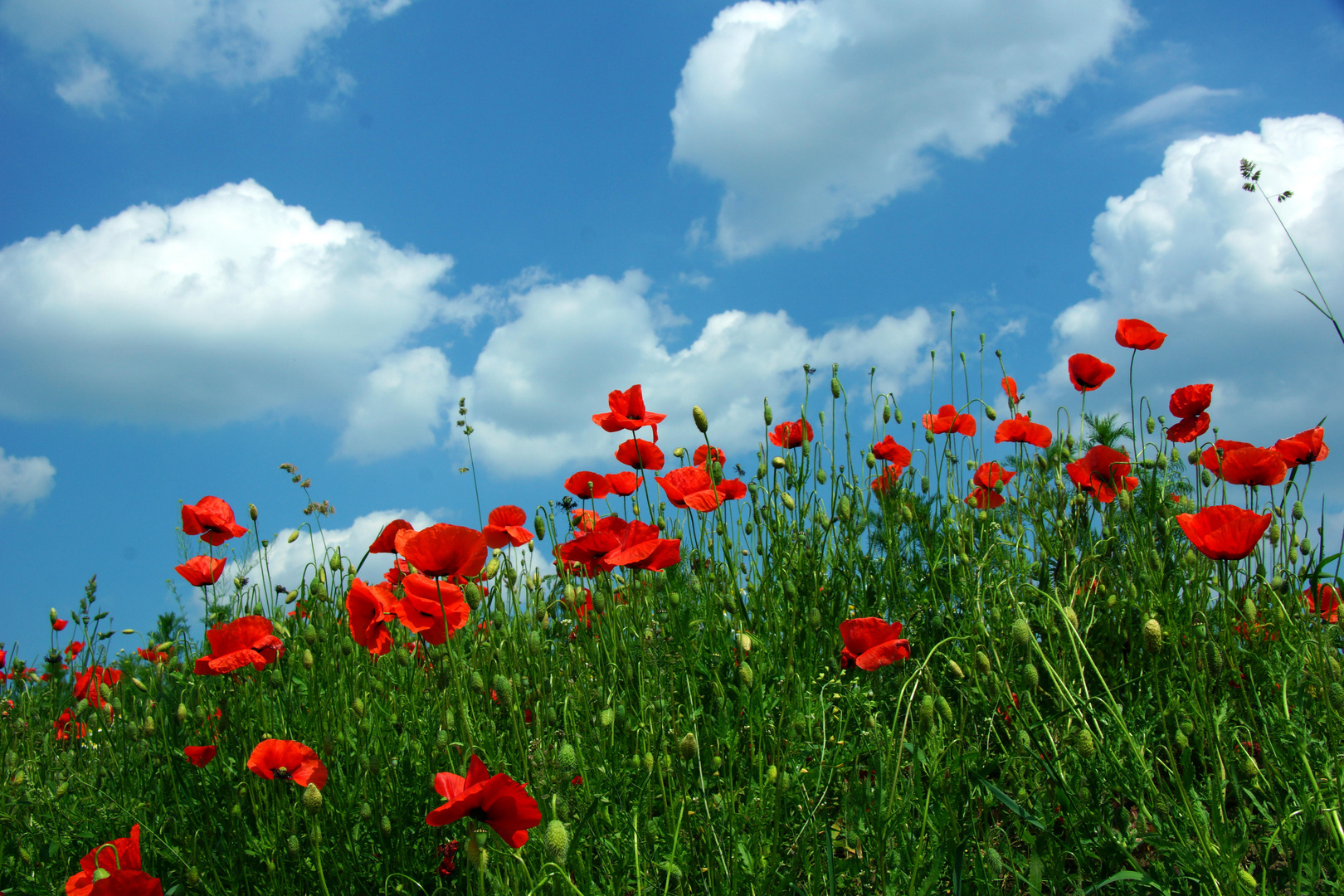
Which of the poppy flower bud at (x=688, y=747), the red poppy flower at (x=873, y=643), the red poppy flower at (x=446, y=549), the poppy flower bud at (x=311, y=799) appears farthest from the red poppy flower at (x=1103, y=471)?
the poppy flower bud at (x=311, y=799)

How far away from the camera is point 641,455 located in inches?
119

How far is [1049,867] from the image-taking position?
5.67 feet

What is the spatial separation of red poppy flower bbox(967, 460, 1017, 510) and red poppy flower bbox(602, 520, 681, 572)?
176 centimetres

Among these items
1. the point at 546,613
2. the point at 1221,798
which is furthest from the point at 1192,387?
the point at 546,613

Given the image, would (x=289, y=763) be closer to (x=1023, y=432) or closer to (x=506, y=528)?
(x=506, y=528)

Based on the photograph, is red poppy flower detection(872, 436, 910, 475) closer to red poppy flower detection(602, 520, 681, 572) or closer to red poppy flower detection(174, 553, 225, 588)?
red poppy flower detection(602, 520, 681, 572)

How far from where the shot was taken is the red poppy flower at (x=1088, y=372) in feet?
11.3

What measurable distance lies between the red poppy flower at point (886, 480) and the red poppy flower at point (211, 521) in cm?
260

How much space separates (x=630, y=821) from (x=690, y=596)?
125 cm

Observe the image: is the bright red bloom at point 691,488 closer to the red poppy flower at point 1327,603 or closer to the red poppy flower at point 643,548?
the red poppy flower at point 643,548

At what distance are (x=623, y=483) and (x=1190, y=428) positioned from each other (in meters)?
2.34

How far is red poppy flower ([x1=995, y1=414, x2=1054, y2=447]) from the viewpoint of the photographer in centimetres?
352

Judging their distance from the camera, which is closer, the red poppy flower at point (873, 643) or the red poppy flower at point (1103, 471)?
the red poppy flower at point (873, 643)

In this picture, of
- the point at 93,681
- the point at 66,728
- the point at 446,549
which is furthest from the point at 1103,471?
the point at 66,728
